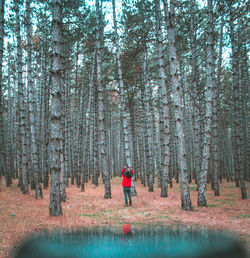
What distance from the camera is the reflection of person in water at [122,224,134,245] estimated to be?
5246 millimetres

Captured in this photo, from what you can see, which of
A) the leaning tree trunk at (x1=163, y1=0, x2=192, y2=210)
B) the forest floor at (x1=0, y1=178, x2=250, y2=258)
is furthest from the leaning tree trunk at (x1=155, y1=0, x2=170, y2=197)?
the leaning tree trunk at (x1=163, y1=0, x2=192, y2=210)

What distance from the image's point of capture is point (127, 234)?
5.74 metres

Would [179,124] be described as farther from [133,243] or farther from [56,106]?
[133,243]

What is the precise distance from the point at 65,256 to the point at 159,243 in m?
2.13

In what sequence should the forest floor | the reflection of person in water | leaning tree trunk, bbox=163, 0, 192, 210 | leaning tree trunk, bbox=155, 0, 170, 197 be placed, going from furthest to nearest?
leaning tree trunk, bbox=155, 0, 170, 197, leaning tree trunk, bbox=163, 0, 192, 210, the forest floor, the reflection of person in water

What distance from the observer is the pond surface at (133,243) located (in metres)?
4.52

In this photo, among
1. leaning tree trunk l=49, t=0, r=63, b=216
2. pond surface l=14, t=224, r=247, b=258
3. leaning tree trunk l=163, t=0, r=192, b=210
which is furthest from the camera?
leaning tree trunk l=163, t=0, r=192, b=210

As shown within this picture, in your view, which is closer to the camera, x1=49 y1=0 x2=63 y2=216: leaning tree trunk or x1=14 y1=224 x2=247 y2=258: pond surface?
x1=14 y1=224 x2=247 y2=258: pond surface

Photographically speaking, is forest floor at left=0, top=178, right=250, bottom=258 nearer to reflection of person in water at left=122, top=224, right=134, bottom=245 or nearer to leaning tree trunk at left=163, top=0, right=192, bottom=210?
reflection of person in water at left=122, top=224, right=134, bottom=245

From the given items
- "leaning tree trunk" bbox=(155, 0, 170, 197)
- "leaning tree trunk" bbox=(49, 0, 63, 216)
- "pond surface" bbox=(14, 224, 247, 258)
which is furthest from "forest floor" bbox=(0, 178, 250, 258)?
"leaning tree trunk" bbox=(155, 0, 170, 197)

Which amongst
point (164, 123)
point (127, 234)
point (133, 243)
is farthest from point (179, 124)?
point (133, 243)

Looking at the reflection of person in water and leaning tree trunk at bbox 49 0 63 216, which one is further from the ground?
leaning tree trunk at bbox 49 0 63 216

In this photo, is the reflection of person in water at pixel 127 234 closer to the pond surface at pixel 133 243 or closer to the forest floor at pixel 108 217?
the pond surface at pixel 133 243

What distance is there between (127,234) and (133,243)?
71cm
